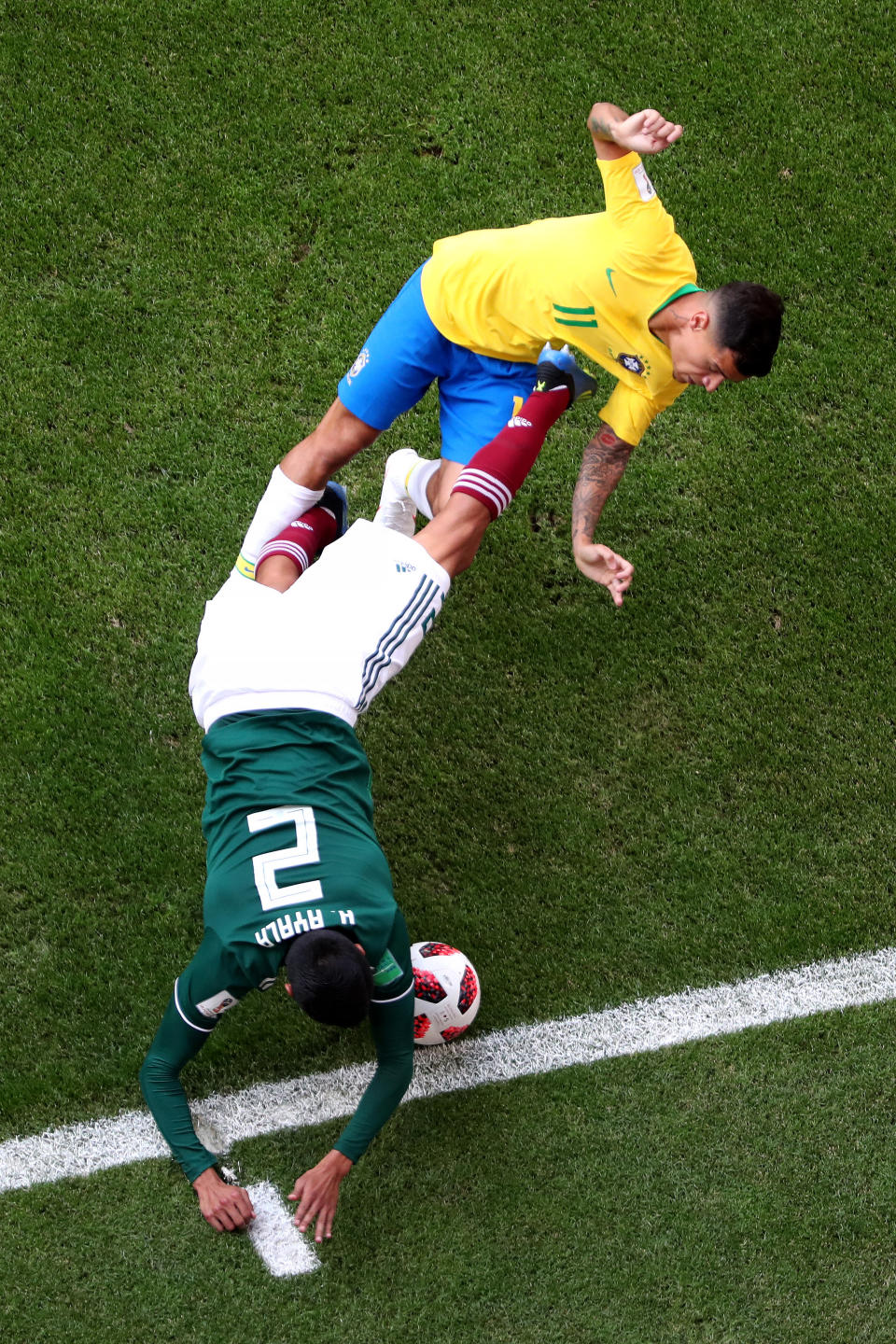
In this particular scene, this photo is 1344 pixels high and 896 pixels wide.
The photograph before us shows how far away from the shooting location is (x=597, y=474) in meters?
4.09

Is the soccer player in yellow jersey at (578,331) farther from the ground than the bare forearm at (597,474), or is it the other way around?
the soccer player in yellow jersey at (578,331)

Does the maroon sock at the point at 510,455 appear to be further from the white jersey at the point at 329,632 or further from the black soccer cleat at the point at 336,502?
the black soccer cleat at the point at 336,502

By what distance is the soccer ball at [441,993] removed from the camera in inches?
168

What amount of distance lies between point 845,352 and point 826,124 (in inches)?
47.5

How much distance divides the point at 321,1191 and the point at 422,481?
8.57ft

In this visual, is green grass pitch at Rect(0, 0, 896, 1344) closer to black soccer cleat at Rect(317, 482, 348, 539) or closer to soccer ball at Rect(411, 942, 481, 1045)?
soccer ball at Rect(411, 942, 481, 1045)

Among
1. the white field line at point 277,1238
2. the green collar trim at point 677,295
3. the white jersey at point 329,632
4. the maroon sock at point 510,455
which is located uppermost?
the green collar trim at point 677,295

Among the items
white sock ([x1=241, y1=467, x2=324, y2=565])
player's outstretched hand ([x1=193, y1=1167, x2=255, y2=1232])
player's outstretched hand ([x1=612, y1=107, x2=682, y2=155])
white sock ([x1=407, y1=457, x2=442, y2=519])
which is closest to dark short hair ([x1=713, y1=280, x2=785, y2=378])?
player's outstretched hand ([x1=612, y1=107, x2=682, y2=155])

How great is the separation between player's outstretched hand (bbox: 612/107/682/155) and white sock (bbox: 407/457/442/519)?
1354 mm

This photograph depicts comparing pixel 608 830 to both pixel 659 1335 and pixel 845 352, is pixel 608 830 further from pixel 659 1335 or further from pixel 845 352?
pixel 845 352

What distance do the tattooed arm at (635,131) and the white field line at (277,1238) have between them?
3.85 metres

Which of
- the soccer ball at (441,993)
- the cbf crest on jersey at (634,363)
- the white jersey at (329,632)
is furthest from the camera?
the soccer ball at (441,993)

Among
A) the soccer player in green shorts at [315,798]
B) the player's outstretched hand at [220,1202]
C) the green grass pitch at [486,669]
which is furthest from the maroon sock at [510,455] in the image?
the player's outstretched hand at [220,1202]

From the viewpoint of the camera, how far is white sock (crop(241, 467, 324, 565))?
4414 millimetres
